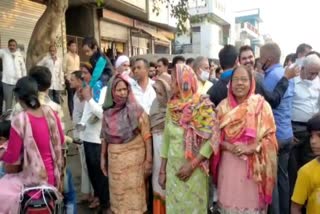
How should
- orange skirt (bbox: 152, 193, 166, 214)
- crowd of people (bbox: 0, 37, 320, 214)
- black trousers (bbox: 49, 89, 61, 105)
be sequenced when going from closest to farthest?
crowd of people (bbox: 0, 37, 320, 214)
orange skirt (bbox: 152, 193, 166, 214)
black trousers (bbox: 49, 89, 61, 105)

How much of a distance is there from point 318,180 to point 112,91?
2.04 meters

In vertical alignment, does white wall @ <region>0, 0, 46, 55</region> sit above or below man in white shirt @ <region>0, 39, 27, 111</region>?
above

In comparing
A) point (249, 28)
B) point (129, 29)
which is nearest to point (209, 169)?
point (129, 29)

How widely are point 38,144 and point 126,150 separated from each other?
0.93 metres

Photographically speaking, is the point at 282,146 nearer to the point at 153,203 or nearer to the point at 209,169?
the point at 209,169

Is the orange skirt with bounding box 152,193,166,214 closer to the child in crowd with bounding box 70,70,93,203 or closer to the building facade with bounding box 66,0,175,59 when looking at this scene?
the child in crowd with bounding box 70,70,93,203

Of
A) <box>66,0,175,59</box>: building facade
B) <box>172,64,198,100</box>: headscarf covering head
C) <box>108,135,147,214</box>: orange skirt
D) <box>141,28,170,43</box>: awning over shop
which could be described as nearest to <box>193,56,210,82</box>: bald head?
<box>108,135,147,214</box>: orange skirt

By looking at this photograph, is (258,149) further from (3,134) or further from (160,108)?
(3,134)

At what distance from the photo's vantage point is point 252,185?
3.25 metres

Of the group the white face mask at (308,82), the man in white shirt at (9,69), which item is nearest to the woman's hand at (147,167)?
the white face mask at (308,82)

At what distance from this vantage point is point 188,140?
3385 mm

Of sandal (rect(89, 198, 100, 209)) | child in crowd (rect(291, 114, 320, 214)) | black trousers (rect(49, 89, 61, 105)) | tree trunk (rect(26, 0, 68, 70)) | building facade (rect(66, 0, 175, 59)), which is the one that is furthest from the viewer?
building facade (rect(66, 0, 175, 59))

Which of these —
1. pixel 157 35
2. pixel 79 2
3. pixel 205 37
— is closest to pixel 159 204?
pixel 79 2

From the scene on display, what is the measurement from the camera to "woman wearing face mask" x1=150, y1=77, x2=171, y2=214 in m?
3.90
